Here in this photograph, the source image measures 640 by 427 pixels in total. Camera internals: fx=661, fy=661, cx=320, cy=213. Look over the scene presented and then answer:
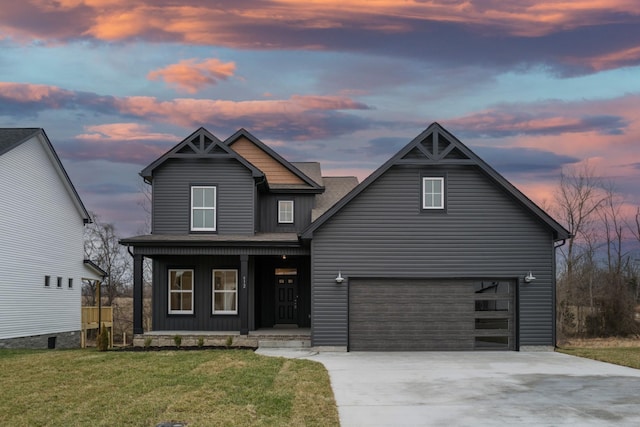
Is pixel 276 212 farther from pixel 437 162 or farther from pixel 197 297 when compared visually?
pixel 437 162

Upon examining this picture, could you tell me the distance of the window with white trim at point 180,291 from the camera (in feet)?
75.6

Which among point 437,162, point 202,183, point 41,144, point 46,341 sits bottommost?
point 46,341

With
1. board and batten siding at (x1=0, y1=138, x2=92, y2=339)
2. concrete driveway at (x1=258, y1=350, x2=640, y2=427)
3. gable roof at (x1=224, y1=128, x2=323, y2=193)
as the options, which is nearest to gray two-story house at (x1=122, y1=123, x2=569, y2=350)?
concrete driveway at (x1=258, y1=350, x2=640, y2=427)

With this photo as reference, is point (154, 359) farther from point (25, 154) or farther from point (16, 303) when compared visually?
point (25, 154)

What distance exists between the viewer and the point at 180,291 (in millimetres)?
23141

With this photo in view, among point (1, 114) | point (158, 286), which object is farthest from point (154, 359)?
point (1, 114)

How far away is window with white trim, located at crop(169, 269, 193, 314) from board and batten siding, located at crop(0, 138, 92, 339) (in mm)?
6135

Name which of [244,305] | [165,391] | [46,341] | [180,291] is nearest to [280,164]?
[180,291]

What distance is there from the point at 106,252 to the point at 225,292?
25.9 meters

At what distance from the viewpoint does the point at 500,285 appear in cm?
2031

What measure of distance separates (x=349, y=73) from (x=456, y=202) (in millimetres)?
6691

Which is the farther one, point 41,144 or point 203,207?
point 41,144

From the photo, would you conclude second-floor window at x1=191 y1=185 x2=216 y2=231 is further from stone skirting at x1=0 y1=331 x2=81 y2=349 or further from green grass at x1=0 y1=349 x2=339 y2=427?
stone skirting at x1=0 y1=331 x2=81 y2=349

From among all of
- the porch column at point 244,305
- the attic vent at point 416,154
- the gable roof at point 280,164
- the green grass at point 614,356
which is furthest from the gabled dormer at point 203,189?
the green grass at point 614,356
